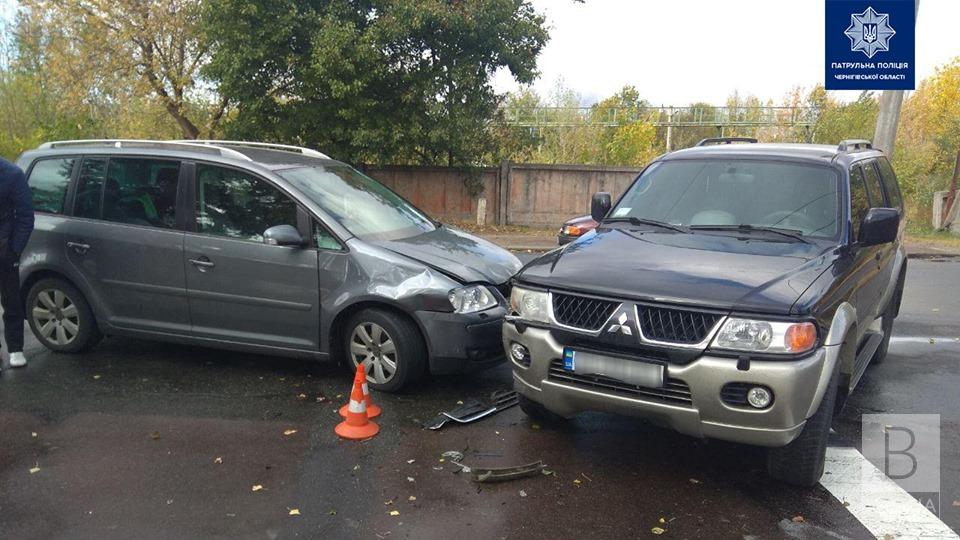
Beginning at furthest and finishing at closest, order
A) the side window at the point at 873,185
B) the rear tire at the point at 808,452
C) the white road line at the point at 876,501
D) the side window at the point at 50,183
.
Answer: the side window at the point at 50,183, the side window at the point at 873,185, the rear tire at the point at 808,452, the white road line at the point at 876,501

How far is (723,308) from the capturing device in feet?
11.3

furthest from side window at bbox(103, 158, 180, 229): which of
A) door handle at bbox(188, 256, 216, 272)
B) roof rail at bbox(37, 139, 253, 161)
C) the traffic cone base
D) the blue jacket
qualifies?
the traffic cone base

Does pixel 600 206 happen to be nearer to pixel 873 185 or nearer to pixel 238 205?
pixel 873 185

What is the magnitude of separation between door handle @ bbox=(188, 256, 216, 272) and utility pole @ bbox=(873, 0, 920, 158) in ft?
40.7

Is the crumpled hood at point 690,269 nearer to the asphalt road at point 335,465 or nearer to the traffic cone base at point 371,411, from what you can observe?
the asphalt road at point 335,465

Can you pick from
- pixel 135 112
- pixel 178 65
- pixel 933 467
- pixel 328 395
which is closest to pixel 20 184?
pixel 328 395

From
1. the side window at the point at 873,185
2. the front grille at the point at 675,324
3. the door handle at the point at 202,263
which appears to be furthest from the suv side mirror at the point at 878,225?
the door handle at the point at 202,263

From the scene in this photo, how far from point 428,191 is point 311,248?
15.2 m

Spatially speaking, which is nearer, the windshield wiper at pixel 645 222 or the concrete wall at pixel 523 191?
the windshield wiper at pixel 645 222

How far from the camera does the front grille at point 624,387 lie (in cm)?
354

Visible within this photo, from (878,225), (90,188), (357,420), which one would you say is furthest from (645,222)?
(90,188)

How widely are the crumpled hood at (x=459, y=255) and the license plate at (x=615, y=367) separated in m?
1.48

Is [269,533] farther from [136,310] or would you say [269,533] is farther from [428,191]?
[428,191]

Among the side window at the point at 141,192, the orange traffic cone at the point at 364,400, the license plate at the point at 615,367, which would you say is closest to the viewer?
A: the license plate at the point at 615,367
